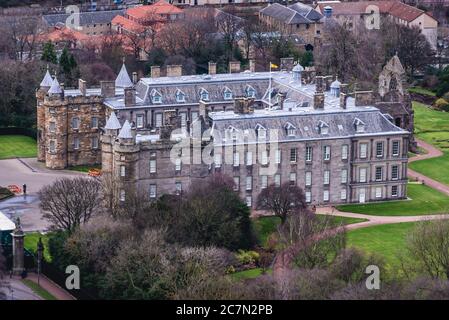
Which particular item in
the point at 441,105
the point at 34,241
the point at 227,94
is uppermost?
the point at 227,94

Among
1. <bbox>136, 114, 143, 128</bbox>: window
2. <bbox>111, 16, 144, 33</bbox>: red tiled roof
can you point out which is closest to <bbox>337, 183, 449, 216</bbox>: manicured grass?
<bbox>136, 114, 143, 128</bbox>: window

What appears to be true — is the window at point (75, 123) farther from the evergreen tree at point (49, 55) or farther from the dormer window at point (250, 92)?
the evergreen tree at point (49, 55)

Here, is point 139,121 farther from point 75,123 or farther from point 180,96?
point 75,123

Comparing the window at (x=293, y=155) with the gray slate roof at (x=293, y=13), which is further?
the gray slate roof at (x=293, y=13)

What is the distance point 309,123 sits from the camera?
103000 mm

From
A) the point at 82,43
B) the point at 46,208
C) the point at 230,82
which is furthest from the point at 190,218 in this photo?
the point at 82,43

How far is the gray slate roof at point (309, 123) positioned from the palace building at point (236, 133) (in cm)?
7

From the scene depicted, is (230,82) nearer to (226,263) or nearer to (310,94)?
(310,94)

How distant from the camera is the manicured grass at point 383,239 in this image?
91.9 metres

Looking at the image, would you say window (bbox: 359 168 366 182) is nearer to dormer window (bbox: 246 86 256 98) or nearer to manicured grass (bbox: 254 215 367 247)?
manicured grass (bbox: 254 215 367 247)

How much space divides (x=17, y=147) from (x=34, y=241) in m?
26.9

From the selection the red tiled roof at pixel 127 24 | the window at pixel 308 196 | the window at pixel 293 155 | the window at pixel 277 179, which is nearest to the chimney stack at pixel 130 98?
the window at pixel 277 179

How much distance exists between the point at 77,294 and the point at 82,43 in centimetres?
6936

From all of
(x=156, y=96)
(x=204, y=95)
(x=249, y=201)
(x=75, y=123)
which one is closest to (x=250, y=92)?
(x=204, y=95)
